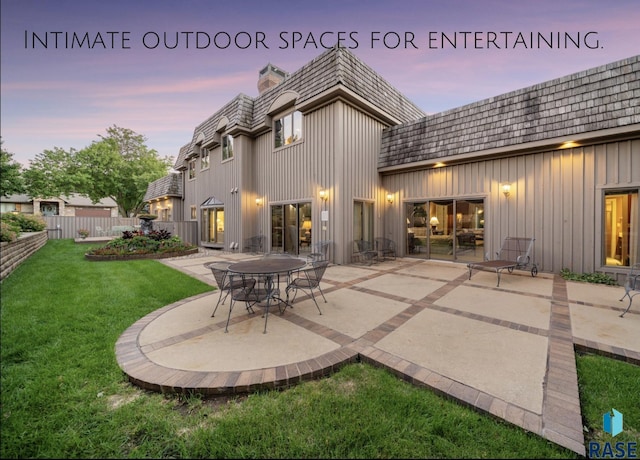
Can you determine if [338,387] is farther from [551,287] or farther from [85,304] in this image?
[551,287]

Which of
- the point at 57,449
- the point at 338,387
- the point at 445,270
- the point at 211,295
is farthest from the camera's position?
the point at 445,270

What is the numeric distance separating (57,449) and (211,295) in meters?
3.48

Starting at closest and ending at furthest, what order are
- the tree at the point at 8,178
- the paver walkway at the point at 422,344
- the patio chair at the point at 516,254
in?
the paver walkway at the point at 422,344, the patio chair at the point at 516,254, the tree at the point at 8,178

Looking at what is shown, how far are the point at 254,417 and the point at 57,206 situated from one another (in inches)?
1547

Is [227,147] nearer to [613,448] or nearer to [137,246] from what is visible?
[137,246]

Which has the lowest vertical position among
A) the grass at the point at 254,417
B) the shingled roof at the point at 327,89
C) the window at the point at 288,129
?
the grass at the point at 254,417

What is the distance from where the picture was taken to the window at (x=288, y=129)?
988 centimetres

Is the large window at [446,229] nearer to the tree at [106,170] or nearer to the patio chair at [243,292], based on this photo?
the patio chair at [243,292]

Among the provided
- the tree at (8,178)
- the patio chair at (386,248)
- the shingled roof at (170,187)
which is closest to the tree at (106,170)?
the tree at (8,178)

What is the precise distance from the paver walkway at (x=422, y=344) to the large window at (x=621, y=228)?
248 centimetres

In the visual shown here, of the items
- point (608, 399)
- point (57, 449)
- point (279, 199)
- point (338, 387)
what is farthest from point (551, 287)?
point (279, 199)

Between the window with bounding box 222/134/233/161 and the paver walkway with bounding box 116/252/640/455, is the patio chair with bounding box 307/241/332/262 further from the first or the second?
the window with bounding box 222/134/233/161

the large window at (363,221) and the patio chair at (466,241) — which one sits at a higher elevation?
the large window at (363,221)

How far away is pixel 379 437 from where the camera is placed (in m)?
1.78
